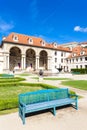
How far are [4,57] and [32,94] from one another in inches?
1723

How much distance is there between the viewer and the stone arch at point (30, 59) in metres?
59.7

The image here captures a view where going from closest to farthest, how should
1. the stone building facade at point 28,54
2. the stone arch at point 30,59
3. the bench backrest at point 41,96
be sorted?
the bench backrest at point 41,96
the stone building facade at point 28,54
the stone arch at point 30,59

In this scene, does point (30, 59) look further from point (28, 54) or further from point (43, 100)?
point (43, 100)

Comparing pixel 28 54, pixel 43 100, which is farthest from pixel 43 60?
pixel 43 100

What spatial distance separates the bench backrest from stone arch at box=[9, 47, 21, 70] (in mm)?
49063

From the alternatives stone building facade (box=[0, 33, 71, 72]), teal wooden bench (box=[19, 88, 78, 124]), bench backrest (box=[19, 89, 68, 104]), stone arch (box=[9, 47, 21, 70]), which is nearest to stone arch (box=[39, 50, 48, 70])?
stone building facade (box=[0, 33, 71, 72])

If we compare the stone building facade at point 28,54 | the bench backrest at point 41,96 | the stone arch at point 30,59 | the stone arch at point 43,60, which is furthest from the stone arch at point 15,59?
the bench backrest at point 41,96

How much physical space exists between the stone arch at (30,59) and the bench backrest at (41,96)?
52.2 m

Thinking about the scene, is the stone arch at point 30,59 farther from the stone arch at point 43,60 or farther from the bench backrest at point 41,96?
the bench backrest at point 41,96

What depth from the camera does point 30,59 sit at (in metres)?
60.4

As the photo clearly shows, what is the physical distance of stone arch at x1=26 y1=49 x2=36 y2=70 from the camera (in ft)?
196

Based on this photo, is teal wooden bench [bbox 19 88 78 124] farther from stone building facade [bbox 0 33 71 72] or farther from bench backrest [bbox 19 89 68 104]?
stone building facade [bbox 0 33 71 72]

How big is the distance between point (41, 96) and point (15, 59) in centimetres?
5036

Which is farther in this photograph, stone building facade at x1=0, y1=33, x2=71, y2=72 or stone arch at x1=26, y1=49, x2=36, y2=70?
stone arch at x1=26, y1=49, x2=36, y2=70
